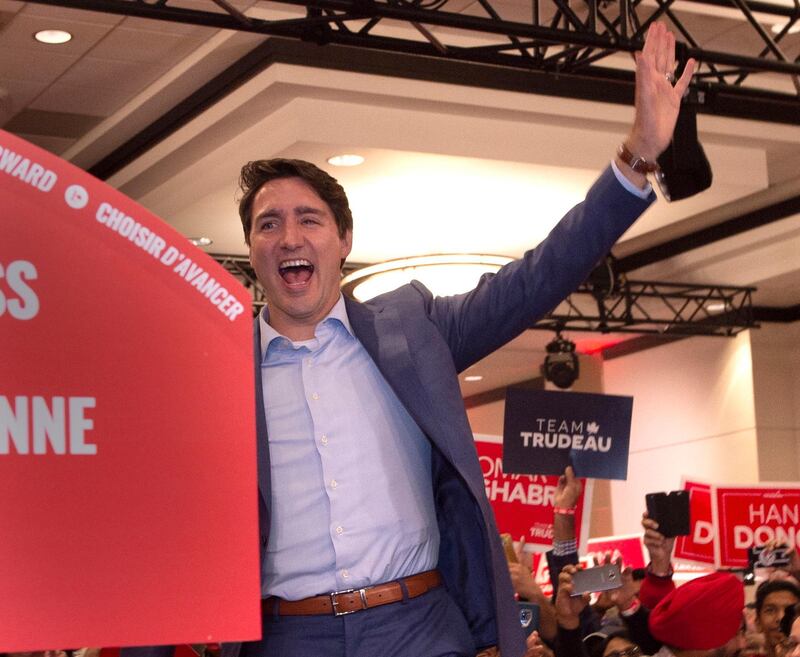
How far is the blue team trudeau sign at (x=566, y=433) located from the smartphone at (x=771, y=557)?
2.41 metres

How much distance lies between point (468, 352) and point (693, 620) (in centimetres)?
289

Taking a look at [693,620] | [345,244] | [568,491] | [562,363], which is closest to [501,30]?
[568,491]

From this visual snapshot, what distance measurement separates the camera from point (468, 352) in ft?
6.81

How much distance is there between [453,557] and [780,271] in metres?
9.45

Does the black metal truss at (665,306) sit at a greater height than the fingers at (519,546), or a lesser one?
greater

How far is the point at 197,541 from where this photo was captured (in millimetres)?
1131

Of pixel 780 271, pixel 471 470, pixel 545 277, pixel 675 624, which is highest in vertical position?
pixel 780 271

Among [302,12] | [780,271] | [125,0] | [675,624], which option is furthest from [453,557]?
[780,271]

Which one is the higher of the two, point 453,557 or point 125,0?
point 125,0

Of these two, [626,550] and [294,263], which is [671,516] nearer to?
[294,263]

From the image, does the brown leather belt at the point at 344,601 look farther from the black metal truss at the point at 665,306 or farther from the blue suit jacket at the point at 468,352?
the black metal truss at the point at 665,306

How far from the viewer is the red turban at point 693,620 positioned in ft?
15.3

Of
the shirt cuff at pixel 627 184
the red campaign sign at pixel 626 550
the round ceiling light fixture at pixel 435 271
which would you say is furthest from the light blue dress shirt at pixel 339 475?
the red campaign sign at pixel 626 550

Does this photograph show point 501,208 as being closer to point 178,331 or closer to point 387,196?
point 387,196
